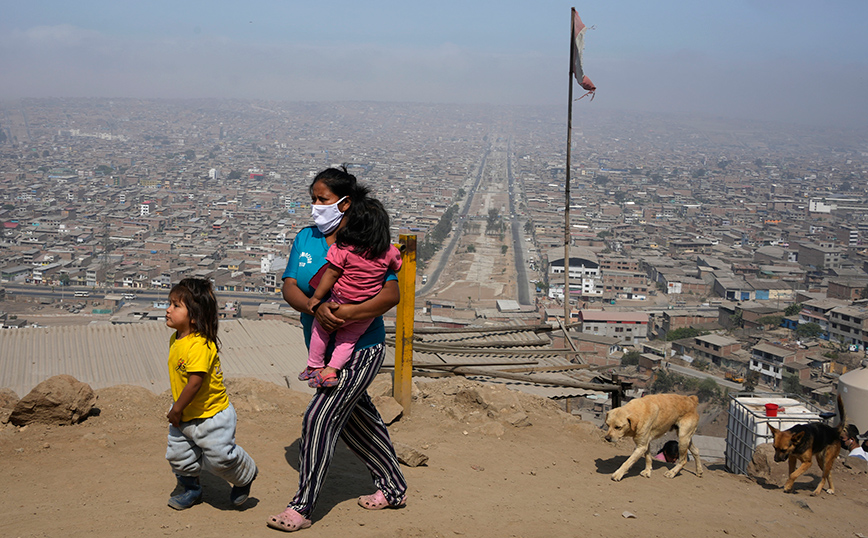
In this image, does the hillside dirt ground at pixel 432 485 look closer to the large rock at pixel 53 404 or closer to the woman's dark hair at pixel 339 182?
the large rock at pixel 53 404

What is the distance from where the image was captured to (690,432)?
3.31 metres

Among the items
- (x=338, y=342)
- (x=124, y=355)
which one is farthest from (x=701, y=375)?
(x=338, y=342)

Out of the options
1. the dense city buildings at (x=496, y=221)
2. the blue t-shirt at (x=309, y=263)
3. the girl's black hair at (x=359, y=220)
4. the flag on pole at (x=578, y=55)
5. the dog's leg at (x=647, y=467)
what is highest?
the flag on pole at (x=578, y=55)

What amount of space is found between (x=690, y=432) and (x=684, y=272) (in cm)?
3585

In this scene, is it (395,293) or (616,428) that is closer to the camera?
(395,293)

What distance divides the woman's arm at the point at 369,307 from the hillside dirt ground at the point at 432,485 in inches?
26.0

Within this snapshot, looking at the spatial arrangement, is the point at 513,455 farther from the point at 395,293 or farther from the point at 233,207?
the point at 233,207

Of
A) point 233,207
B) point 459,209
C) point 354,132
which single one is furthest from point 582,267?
point 354,132

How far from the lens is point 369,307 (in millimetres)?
2088

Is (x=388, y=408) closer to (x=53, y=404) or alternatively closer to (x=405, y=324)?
(x=405, y=324)

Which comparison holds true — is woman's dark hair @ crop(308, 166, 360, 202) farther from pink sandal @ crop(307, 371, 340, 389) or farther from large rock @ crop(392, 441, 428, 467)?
large rock @ crop(392, 441, 428, 467)

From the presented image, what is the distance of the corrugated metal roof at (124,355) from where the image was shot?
507cm

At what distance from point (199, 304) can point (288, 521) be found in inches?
27.8

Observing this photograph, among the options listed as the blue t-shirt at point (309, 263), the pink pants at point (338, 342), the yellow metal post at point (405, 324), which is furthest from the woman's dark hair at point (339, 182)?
the yellow metal post at point (405, 324)
